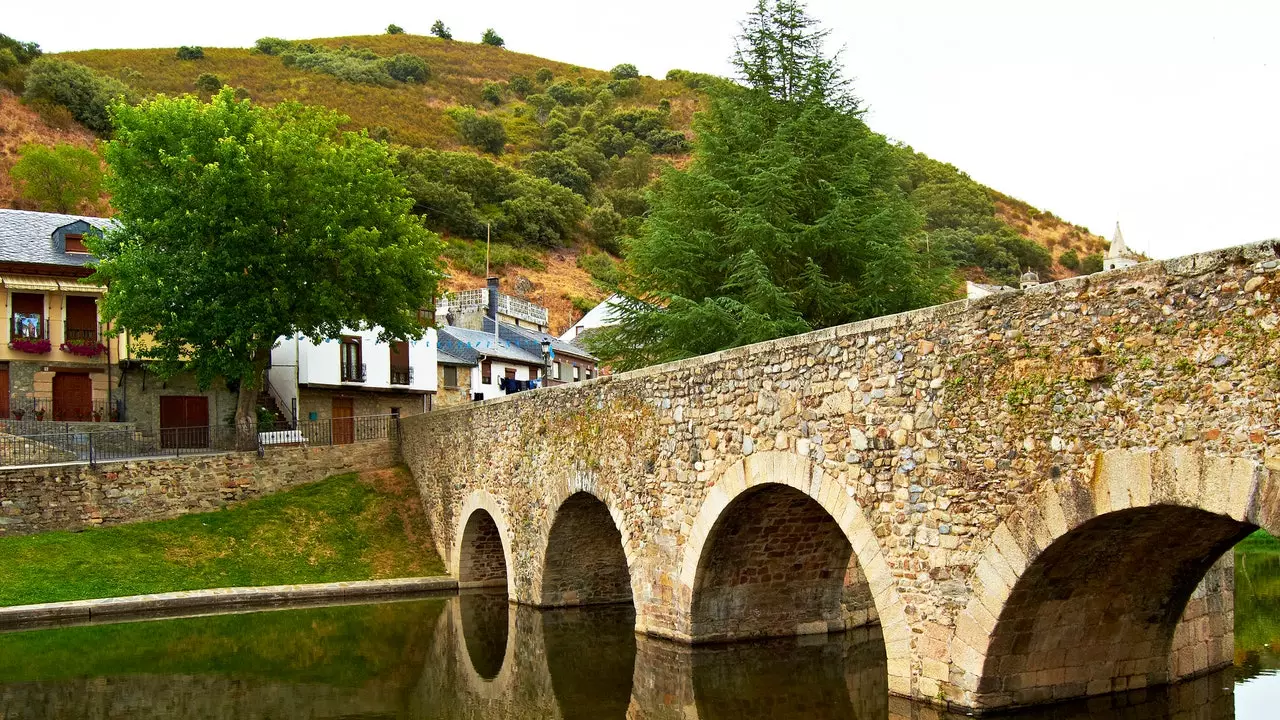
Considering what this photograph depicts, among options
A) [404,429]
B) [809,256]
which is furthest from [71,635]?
[809,256]

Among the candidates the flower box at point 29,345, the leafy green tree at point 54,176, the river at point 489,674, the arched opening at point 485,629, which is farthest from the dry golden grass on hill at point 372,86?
the river at point 489,674

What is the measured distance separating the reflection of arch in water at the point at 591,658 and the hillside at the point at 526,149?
3410cm

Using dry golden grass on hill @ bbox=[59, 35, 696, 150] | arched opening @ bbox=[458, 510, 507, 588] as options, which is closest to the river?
arched opening @ bbox=[458, 510, 507, 588]

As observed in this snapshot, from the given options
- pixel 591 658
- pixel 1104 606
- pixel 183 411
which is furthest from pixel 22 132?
pixel 1104 606

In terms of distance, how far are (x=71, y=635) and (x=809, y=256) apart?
48.3 ft

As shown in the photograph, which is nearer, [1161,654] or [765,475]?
[1161,654]

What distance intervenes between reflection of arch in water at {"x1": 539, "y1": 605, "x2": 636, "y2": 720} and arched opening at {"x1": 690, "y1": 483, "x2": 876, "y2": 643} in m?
1.39

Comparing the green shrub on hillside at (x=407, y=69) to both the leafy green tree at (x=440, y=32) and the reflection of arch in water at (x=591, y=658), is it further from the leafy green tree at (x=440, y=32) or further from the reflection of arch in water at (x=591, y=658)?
the reflection of arch in water at (x=591, y=658)

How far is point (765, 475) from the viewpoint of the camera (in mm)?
12195

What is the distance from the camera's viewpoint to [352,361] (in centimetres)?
3766

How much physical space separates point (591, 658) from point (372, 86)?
94.2 meters

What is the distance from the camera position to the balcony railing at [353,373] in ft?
122

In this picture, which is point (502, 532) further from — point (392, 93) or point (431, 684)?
point (392, 93)

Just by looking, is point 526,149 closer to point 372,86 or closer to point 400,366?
point 372,86
